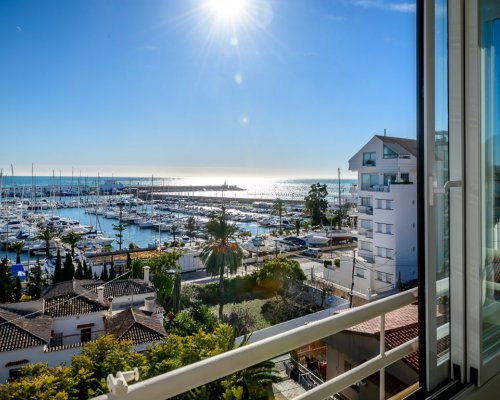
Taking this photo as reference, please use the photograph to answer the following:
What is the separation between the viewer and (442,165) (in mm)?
775

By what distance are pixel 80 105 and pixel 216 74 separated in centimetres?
394

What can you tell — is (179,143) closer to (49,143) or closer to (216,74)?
(49,143)

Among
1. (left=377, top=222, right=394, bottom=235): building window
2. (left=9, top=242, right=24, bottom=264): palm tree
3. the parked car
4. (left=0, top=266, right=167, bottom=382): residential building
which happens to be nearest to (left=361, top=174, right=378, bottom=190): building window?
(left=377, top=222, right=394, bottom=235): building window

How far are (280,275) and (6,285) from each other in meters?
7.24

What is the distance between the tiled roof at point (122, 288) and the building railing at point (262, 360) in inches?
347

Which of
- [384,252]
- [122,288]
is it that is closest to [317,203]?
[384,252]

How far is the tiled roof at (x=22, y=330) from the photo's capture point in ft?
18.1

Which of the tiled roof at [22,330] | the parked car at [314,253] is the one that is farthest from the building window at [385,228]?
the tiled roof at [22,330]

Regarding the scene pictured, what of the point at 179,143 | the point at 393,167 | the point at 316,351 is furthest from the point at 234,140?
the point at 316,351

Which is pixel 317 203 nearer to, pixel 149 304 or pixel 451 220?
pixel 149 304

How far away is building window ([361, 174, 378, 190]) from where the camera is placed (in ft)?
32.9

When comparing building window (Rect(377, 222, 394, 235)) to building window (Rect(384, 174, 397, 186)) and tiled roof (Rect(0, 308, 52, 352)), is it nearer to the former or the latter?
building window (Rect(384, 174, 397, 186))

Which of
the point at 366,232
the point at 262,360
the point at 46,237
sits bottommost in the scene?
the point at 46,237

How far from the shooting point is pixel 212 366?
46 centimetres
